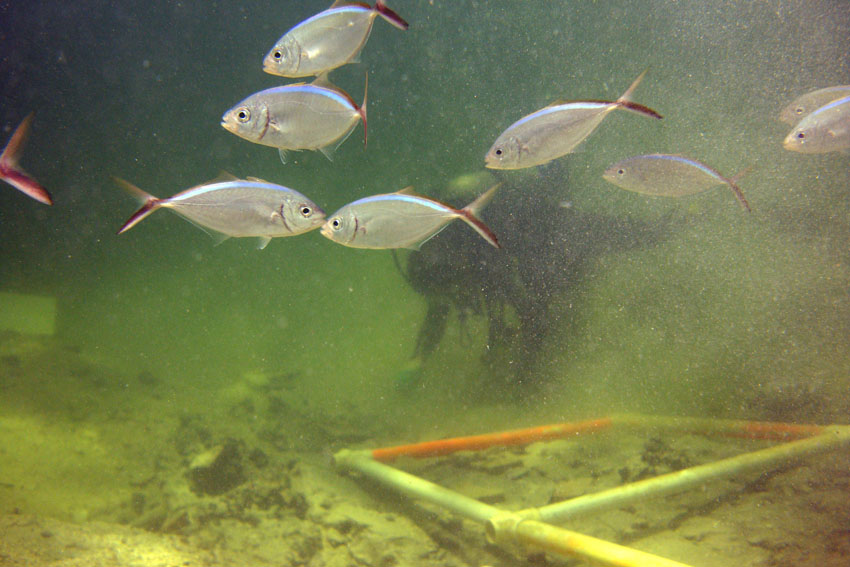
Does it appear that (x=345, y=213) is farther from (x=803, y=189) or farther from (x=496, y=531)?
(x=803, y=189)

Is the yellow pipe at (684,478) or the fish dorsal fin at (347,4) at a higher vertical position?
the fish dorsal fin at (347,4)

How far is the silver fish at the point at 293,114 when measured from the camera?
7.09ft

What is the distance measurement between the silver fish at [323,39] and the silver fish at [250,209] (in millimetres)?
691

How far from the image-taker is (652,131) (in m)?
8.70

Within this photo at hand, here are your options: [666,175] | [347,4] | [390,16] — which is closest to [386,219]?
[390,16]

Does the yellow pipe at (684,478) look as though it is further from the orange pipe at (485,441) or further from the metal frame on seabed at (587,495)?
the orange pipe at (485,441)

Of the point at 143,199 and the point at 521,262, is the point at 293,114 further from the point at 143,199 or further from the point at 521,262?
the point at 521,262

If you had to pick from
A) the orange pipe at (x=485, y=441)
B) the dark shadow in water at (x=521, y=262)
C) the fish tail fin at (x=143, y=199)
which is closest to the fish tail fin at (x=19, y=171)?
the fish tail fin at (x=143, y=199)

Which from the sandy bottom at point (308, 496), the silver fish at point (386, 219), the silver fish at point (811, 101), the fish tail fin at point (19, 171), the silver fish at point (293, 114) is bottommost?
the sandy bottom at point (308, 496)

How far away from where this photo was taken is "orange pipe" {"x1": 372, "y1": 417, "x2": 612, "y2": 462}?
3588 millimetres

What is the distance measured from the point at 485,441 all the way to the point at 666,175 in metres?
2.61

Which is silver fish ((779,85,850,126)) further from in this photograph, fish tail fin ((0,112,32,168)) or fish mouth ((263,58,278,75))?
fish tail fin ((0,112,32,168))

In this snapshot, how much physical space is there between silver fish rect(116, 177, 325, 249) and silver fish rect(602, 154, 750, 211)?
2.06m

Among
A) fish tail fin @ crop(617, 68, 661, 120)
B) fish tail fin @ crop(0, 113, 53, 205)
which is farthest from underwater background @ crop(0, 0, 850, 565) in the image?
fish tail fin @ crop(0, 113, 53, 205)
